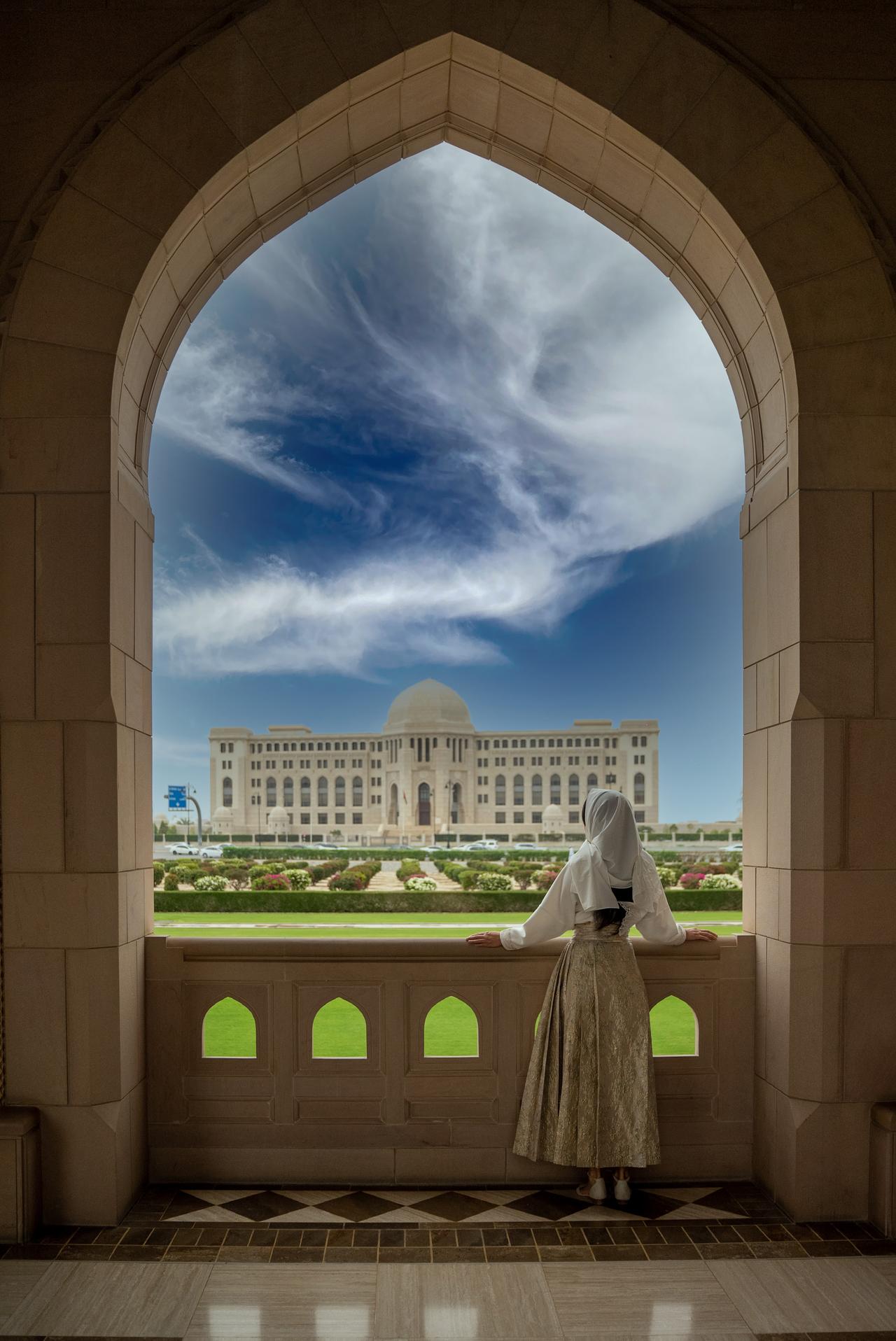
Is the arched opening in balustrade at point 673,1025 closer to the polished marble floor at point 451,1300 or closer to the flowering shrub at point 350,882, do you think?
the polished marble floor at point 451,1300

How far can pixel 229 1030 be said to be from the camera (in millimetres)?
10305

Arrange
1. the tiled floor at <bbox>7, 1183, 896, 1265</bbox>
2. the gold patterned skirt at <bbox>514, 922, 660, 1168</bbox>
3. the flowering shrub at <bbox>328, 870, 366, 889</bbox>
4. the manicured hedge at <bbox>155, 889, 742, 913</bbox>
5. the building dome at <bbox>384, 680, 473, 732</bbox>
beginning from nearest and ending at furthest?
the tiled floor at <bbox>7, 1183, 896, 1265</bbox> → the gold patterned skirt at <bbox>514, 922, 660, 1168</bbox> → the manicured hedge at <bbox>155, 889, 742, 913</bbox> → the flowering shrub at <bbox>328, 870, 366, 889</bbox> → the building dome at <bbox>384, 680, 473, 732</bbox>

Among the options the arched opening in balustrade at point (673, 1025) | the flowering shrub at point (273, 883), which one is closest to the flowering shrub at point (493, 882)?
the flowering shrub at point (273, 883)

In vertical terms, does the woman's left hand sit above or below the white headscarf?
below

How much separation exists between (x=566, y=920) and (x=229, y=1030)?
23.3 ft

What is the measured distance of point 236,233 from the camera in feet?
15.5

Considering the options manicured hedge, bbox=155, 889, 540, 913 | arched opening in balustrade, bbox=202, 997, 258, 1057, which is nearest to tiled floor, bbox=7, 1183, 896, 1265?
arched opening in balustrade, bbox=202, 997, 258, 1057

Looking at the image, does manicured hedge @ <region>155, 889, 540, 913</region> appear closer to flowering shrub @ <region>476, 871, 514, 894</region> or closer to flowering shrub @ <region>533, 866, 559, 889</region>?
flowering shrub @ <region>476, 871, 514, 894</region>

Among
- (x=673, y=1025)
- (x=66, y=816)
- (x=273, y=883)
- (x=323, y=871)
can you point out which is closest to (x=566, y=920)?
(x=66, y=816)

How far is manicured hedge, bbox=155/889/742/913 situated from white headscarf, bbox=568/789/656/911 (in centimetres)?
574

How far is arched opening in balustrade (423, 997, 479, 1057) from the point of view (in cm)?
851

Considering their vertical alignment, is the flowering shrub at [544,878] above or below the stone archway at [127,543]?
below

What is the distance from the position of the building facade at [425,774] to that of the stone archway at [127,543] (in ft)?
227

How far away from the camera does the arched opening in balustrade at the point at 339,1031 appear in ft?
31.5
